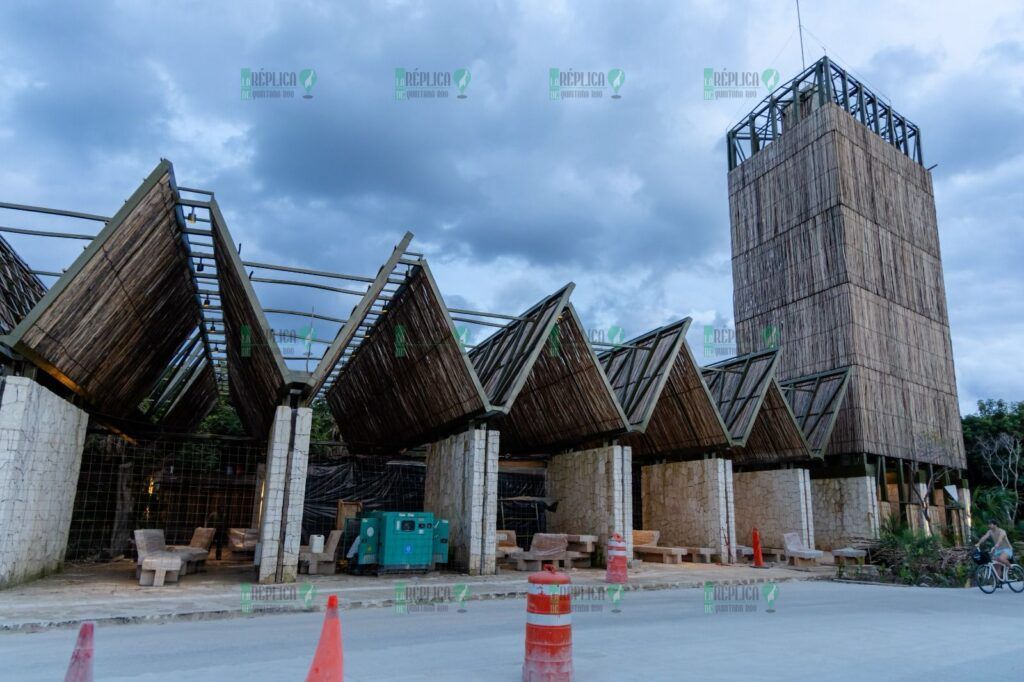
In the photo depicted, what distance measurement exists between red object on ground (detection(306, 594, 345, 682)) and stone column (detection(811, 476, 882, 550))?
24774 millimetres

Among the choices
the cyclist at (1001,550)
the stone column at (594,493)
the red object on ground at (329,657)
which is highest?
the stone column at (594,493)

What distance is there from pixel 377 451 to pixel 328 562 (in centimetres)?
1049

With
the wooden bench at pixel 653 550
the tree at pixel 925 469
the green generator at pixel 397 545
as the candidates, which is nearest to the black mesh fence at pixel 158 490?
the green generator at pixel 397 545

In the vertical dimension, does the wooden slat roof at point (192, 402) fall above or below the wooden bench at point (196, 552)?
above

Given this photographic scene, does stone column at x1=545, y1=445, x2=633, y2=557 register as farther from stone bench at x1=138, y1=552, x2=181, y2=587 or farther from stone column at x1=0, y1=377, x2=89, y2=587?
stone column at x1=0, y1=377, x2=89, y2=587

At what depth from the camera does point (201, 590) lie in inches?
477

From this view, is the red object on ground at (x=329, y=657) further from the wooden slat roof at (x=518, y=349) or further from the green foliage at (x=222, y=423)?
the green foliage at (x=222, y=423)

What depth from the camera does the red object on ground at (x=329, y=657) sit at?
4859mm

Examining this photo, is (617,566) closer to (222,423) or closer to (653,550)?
(653,550)

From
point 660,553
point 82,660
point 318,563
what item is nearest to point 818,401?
point 660,553

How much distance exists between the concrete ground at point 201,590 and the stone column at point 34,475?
1.69 ft

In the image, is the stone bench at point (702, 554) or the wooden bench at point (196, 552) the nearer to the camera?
the wooden bench at point (196, 552)

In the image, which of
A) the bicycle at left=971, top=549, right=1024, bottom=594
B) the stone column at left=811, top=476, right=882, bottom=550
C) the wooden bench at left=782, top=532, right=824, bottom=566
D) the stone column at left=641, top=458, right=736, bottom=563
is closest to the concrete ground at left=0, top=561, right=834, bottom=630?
the stone column at left=641, top=458, right=736, bottom=563

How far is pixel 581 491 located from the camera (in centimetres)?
2048
